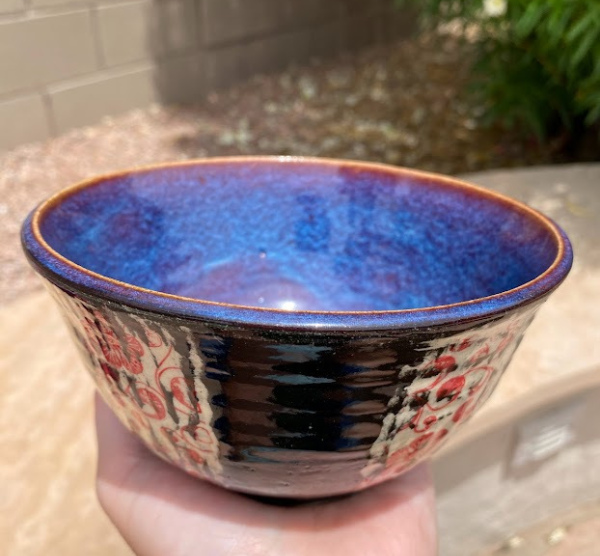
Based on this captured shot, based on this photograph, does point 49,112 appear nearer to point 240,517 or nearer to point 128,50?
point 128,50

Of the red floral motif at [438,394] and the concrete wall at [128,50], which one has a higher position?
the red floral motif at [438,394]

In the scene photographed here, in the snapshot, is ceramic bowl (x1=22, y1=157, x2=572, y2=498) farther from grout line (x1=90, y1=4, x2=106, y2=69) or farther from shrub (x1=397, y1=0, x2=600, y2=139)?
grout line (x1=90, y1=4, x2=106, y2=69)

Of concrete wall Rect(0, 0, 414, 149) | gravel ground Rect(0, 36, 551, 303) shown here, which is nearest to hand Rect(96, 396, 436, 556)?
gravel ground Rect(0, 36, 551, 303)

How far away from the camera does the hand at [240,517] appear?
0.60 metres

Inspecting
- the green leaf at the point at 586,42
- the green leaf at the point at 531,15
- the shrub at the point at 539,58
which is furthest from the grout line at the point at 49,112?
the green leaf at the point at 586,42

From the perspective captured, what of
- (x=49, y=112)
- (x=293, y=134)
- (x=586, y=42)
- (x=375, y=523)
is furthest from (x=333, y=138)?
(x=375, y=523)

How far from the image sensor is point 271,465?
52cm

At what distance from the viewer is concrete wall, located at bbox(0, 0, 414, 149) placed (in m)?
2.34

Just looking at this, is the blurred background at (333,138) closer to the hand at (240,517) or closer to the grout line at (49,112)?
the grout line at (49,112)

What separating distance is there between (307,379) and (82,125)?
2400 mm

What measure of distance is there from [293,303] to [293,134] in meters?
2.12

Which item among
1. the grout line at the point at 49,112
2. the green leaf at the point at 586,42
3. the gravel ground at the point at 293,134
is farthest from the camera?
the grout line at the point at 49,112

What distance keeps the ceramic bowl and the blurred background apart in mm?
434

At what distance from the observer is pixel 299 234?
82 cm
